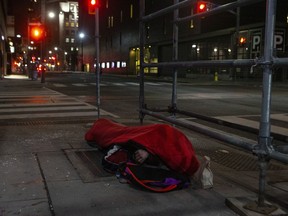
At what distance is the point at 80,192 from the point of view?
13.6 feet

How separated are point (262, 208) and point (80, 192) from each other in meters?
1.71

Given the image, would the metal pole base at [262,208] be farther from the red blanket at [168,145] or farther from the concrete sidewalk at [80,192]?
the red blanket at [168,145]

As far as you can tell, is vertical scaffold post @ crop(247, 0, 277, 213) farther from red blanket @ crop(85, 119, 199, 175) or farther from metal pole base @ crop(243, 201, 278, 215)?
red blanket @ crop(85, 119, 199, 175)

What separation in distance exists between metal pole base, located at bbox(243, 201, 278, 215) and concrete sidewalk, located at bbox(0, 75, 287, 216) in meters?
0.06

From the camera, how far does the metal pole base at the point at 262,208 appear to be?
355cm

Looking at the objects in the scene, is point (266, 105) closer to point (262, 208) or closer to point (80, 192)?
point (262, 208)

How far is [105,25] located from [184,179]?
74992 mm

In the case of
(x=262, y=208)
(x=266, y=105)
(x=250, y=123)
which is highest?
(x=266, y=105)

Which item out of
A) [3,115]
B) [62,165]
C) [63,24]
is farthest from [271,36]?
[63,24]

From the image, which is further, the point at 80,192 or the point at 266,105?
the point at 80,192

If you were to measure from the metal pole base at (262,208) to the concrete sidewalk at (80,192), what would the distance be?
57 millimetres

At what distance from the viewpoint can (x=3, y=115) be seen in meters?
10.3

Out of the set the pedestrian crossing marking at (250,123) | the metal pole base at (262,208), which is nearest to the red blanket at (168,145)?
the metal pole base at (262,208)

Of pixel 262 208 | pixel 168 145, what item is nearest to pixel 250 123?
pixel 168 145
